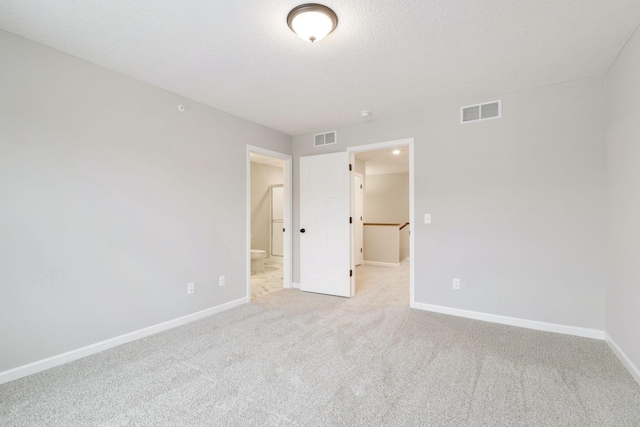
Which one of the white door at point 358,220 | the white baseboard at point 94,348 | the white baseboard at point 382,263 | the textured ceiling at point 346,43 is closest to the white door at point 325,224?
the textured ceiling at point 346,43

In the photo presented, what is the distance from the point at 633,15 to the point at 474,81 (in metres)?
1.07

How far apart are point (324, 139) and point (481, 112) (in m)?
2.07

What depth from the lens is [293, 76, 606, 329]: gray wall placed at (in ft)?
9.05

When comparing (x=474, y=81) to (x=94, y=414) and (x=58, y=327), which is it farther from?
(x=58, y=327)

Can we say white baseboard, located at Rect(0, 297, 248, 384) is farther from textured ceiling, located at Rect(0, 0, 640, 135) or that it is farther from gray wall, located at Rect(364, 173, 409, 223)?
gray wall, located at Rect(364, 173, 409, 223)

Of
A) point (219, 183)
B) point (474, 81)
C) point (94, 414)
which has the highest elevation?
point (474, 81)

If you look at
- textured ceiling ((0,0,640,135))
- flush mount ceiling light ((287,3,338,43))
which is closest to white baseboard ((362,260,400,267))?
textured ceiling ((0,0,640,135))

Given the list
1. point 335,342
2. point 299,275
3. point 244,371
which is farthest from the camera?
point 299,275

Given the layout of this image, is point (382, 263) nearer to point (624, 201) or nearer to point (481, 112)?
point (481, 112)

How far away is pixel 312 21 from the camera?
187 cm

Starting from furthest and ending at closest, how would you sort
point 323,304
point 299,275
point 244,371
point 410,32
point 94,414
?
1. point 299,275
2. point 323,304
3. point 244,371
4. point 410,32
5. point 94,414

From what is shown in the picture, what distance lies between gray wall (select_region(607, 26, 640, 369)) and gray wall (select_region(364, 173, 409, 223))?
5.70 metres

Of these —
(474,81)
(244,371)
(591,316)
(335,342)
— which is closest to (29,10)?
(244,371)

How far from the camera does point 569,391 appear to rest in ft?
6.34
